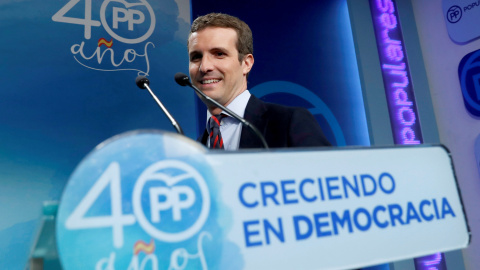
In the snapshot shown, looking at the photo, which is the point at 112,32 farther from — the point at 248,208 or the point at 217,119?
the point at 248,208

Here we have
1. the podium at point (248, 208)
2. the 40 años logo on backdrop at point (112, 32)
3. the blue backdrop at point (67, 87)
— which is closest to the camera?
the podium at point (248, 208)

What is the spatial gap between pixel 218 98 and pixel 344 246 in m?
0.82

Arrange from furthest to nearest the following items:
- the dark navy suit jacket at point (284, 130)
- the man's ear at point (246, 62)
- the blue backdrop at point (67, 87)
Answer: the blue backdrop at point (67, 87) → the man's ear at point (246, 62) → the dark navy suit jacket at point (284, 130)

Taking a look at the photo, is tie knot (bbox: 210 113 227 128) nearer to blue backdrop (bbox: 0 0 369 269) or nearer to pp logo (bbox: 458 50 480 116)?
blue backdrop (bbox: 0 0 369 269)

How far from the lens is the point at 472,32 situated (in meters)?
3.14

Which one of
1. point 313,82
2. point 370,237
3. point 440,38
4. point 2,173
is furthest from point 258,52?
point 370,237

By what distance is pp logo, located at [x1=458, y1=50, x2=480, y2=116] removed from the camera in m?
3.07

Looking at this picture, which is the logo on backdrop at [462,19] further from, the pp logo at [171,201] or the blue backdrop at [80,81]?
the pp logo at [171,201]

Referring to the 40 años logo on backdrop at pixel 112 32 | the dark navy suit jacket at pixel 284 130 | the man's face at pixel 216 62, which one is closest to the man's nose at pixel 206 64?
the man's face at pixel 216 62

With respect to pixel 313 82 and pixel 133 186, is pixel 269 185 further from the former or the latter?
pixel 313 82

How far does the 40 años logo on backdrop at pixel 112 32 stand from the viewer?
8.06ft

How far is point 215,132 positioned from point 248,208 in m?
0.74

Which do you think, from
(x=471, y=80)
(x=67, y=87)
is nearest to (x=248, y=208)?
(x=67, y=87)

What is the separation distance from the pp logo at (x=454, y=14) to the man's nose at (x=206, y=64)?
285 cm
